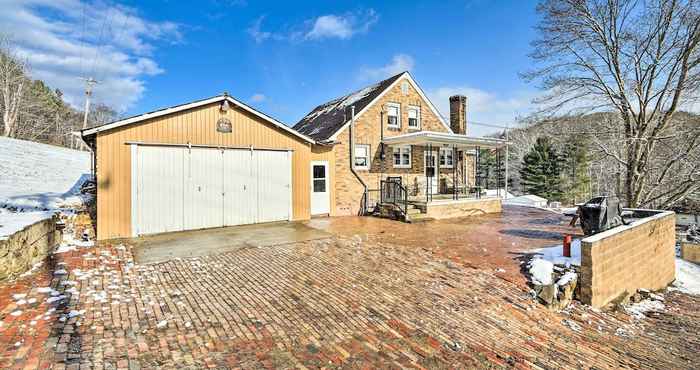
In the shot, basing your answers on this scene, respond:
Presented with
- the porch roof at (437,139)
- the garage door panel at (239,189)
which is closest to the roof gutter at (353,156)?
the porch roof at (437,139)

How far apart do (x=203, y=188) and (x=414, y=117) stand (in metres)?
10.8

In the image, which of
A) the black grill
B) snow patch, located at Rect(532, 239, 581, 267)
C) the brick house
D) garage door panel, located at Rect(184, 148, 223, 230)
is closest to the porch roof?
the brick house

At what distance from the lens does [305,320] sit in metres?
4.05

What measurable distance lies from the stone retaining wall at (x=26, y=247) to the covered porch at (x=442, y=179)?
32.5 ft

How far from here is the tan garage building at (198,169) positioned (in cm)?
825

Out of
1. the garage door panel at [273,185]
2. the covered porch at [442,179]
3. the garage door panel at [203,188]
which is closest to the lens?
the garage door panel at [203,188]

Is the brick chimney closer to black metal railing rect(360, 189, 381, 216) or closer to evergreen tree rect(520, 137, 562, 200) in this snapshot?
A: black metal railing rect(360, 189, 381, 216)

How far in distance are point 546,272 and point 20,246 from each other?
30.1 ft

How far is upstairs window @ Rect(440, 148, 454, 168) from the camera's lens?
16297 mm

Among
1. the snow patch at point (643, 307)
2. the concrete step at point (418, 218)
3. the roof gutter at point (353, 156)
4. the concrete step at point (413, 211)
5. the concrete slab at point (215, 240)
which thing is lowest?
the snow patch at point (643, 307)

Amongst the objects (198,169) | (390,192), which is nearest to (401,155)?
(390,192)

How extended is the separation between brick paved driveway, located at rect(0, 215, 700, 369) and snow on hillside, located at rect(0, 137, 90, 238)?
1251mm

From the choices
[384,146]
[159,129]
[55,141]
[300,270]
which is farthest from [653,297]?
[55,141]

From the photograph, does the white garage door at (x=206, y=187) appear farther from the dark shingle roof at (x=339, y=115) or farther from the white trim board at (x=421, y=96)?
the dark shingle roof at (x=339, y=115)
